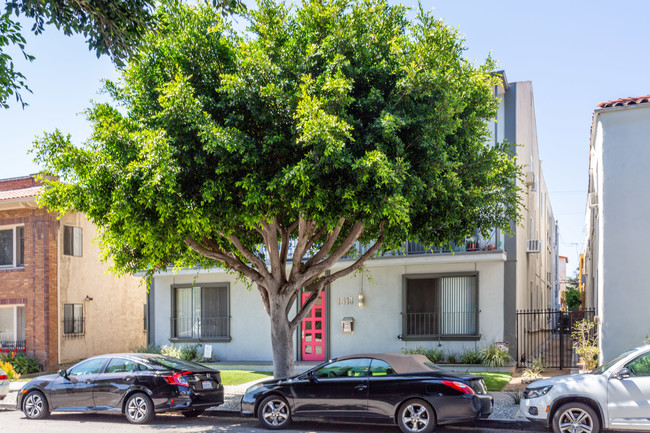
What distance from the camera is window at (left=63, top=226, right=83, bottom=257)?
77.5ft

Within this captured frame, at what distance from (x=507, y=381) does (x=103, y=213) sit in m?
10.1

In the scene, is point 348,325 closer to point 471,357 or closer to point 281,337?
point 471,357

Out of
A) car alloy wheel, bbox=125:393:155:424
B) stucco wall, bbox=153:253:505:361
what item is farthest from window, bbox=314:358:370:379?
stucco wall, bbox=153:253:505:361

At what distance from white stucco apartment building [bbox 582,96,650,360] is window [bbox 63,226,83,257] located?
18363 mm

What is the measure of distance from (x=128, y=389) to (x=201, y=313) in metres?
10.2

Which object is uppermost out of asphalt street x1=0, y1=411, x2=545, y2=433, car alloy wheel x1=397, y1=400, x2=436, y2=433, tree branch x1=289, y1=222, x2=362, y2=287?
tree branch x1=289, y1=222, x2=362, y2=287

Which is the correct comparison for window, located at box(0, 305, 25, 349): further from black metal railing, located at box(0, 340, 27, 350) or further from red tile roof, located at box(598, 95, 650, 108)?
red tile roof, located at box(598, 95, 650, 108)

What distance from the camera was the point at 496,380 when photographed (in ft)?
50.6

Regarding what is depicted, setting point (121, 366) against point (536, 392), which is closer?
point (536, 392)

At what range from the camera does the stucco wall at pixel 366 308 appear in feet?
59.6

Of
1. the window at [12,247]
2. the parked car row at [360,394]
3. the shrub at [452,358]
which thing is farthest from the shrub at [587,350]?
the window at [12,247]

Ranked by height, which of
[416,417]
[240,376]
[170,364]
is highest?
[170,364]

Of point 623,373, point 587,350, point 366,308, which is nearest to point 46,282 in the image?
point 366,308

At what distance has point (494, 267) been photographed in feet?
59.8
